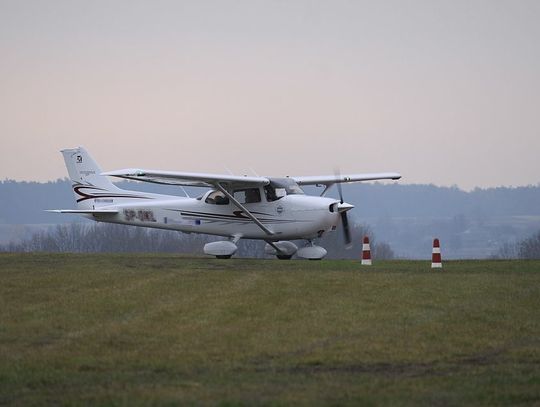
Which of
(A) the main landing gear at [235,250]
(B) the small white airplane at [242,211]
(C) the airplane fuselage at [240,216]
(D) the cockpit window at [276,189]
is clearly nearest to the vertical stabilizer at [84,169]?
(B) the small white airplane at [242,211]

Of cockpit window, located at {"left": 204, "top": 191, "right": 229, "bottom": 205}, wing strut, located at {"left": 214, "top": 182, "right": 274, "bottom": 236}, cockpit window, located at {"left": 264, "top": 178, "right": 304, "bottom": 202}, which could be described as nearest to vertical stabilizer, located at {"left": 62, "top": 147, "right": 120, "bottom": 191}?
Answer: cockpit window, located at {"left": 204, "top": 191, "right": 229, "bottom": 205}

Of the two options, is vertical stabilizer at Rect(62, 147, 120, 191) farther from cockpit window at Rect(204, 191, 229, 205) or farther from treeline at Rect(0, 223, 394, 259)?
treeline at Rect(0, 223, 394, 259)

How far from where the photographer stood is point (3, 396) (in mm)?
11273

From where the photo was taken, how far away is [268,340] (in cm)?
1438

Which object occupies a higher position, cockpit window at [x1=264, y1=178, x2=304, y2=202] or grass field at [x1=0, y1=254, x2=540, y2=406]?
cockpit window at [x1=264, y1=178, x2=304, y2=202]

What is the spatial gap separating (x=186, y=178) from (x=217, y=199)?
2362mm

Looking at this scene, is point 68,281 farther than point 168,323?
Yes

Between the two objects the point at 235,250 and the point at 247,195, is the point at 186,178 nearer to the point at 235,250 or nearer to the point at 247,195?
the point at 247,195

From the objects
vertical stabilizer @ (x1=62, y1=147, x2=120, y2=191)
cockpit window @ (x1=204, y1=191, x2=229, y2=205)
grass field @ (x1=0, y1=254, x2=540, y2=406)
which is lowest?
grass field @ (x1=0, y1=254, x2=540, y2=406)

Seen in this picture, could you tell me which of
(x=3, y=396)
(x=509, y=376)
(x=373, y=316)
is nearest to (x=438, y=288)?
(x=373, y=316)

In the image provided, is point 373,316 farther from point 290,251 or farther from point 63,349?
point 290,251

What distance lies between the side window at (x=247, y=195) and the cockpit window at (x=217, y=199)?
405mm

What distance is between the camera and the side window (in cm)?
3341

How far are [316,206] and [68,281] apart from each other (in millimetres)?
12296
